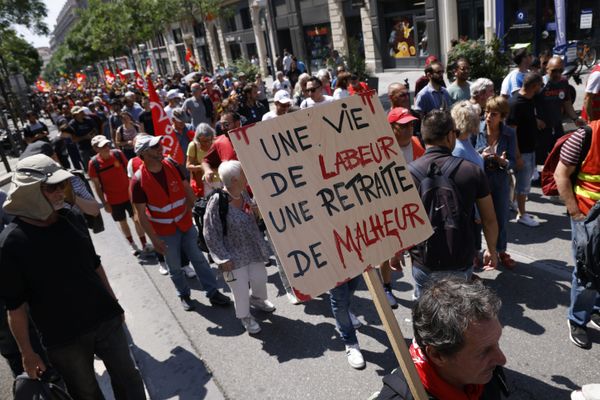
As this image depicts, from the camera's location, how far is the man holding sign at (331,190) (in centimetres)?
213

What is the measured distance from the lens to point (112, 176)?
5.95 m

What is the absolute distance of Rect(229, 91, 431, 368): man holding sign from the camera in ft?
6.99

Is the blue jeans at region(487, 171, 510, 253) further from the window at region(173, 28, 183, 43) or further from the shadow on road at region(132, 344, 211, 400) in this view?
the window at region(173, 28, 183, 43)

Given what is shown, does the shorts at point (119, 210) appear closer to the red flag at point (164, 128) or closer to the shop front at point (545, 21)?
the red flag at point (164, 128)

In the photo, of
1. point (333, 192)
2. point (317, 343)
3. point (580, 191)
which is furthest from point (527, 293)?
point (333, 192)

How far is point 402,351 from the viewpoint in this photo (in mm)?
1782

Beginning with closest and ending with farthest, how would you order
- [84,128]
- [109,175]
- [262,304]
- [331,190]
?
[331,190] < [262,304] < [109,175] < [84,128]

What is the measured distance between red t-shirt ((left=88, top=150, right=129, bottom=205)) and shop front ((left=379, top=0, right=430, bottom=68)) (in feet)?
52.7

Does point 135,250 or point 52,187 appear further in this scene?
point 135,250

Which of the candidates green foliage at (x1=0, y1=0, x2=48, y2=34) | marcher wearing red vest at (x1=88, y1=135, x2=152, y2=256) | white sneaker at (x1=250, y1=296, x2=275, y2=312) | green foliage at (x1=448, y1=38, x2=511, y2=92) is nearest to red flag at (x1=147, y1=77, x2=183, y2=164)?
marcher wearing red vest at (x1=88, y1=135, x2=152, y2=256)

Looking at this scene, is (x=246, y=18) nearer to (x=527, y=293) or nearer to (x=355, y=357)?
(x=527, y=293)

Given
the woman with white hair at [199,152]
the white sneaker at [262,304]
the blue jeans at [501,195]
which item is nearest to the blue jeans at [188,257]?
the white sneaker at [262,304]

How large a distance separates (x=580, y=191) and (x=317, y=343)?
2.38 m

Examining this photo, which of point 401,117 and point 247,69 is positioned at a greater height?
point 247,69
